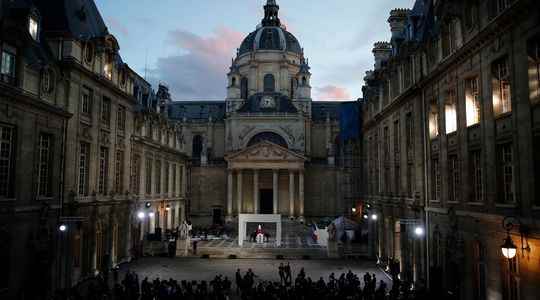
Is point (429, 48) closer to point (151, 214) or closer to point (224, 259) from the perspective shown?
point (224, 259)

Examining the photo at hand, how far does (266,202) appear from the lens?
239 feet

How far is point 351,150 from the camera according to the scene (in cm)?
5147

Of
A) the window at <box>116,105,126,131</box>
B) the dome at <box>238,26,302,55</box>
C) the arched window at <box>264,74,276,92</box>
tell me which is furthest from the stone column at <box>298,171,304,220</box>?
the window at <box>116,105,126,131</box>

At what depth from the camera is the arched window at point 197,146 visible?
81812mm

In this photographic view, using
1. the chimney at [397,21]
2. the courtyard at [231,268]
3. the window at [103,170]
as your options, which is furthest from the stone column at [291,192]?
the window at [103,170]

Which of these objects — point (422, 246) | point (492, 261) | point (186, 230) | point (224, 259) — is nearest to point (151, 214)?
point (186, 230)

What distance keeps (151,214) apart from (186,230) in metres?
4.12

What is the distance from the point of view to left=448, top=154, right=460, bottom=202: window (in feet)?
69.0

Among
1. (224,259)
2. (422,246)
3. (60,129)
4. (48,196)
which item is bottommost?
(224,259)

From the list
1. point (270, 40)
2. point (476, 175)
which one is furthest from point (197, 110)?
point (476, 175)

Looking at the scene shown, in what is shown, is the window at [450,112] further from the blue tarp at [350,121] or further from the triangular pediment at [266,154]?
the triangular pediment at [266,154]

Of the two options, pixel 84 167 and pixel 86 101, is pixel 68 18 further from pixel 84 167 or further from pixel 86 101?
pixel 84 167

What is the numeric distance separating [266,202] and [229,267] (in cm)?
3747

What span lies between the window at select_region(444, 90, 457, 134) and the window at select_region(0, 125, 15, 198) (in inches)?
787
